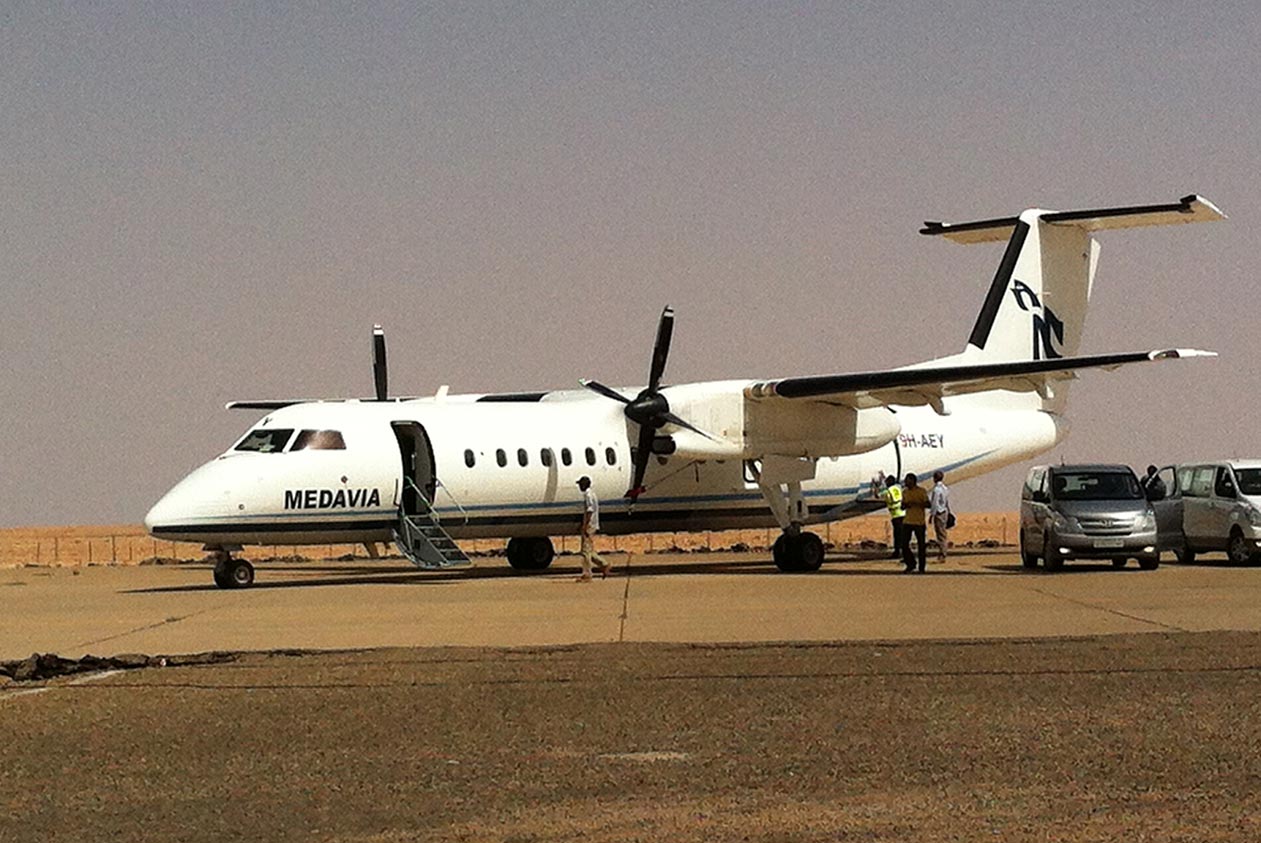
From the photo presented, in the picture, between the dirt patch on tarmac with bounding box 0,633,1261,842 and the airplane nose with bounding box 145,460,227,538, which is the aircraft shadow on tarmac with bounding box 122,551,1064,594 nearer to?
the airplane nose with bounding box 145,460,227,538

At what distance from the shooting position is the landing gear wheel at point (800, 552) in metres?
30.7

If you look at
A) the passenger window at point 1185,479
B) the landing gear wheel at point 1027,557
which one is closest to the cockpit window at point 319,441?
the landing gear wheel at point 1027,557

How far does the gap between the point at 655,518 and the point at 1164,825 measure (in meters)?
24.2

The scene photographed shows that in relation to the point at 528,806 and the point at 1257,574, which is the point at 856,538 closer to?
the point at 1257,574

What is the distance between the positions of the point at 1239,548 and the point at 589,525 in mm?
10057

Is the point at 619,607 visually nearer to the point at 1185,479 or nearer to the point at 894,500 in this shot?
the point at 894,500

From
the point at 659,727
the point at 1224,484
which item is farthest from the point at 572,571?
the point at 659,727

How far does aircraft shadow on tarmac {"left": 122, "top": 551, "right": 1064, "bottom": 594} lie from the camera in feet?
93.6

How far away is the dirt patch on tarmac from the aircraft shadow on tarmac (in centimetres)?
1386

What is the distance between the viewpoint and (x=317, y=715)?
11.4 metres

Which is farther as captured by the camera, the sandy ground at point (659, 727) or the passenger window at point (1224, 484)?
the passenger window at point (1224, 484)

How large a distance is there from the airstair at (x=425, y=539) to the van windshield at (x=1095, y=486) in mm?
9140

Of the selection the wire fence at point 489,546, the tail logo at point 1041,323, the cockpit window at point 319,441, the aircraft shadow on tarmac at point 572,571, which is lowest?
the wire fence at point 489,546

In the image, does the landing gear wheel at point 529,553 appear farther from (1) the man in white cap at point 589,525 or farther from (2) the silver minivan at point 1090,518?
(2) the silver minivan at point 1090,518
